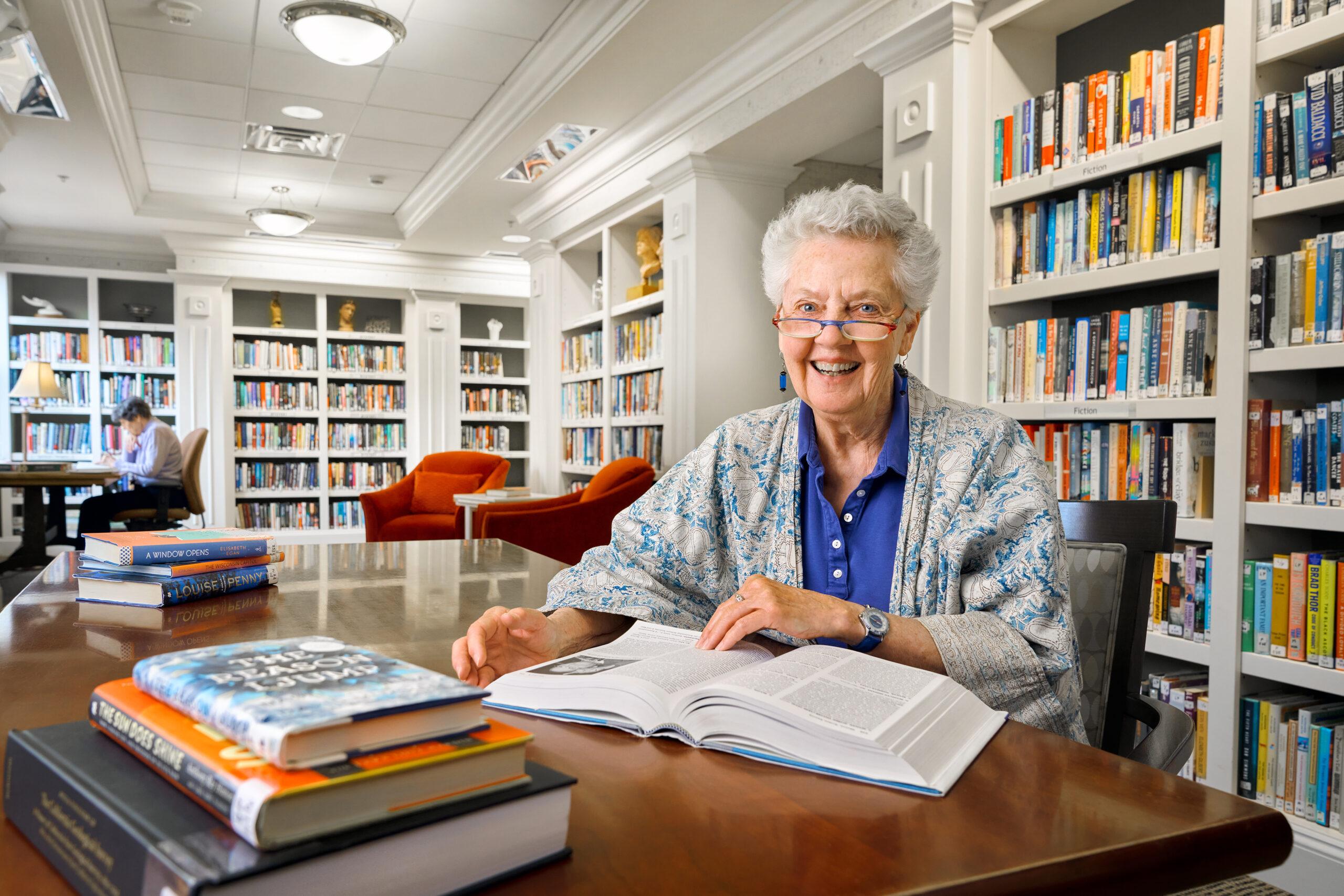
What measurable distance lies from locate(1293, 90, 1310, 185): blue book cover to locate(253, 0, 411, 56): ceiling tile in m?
3.18

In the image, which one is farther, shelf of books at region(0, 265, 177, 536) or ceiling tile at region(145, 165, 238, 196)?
shelf of books at region(0, 265, 177, 536)

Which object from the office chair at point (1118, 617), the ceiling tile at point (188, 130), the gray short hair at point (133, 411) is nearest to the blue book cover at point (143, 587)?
the office chair at point (1118, 617)

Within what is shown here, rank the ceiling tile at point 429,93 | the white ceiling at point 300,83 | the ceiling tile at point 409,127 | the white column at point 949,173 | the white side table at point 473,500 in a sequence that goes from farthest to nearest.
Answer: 1. the ceiling tile at point 409,127
2. the white side table at point 473,500
3. the ceiling tile at point 429,93
4. the white ceiling at point 300,83
5. the white column at point 949,173

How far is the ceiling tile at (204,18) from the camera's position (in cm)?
384

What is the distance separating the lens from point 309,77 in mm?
4621

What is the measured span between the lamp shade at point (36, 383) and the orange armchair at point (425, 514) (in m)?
3.06

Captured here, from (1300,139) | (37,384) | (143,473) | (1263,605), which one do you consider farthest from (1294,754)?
(37,384)

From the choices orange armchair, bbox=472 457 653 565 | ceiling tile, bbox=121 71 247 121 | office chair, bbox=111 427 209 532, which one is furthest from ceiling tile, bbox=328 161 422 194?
orange armchair, bbox=472 457 653 565

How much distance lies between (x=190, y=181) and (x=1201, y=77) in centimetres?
651

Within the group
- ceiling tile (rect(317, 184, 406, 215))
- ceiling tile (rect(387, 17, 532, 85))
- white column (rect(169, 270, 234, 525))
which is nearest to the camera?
ceiling tile (rect(387, 17, 532, 85))

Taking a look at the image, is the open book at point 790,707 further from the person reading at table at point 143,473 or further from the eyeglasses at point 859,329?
the person reading at table at point 143,473

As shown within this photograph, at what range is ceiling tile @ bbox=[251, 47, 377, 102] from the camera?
4406 mm

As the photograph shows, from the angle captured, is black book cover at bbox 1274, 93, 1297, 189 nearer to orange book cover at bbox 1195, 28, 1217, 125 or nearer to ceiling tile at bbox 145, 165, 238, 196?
orange book cover at bbox 1195, 28, 1217, 125

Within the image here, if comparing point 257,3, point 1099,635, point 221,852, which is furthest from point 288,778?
point 257,3
